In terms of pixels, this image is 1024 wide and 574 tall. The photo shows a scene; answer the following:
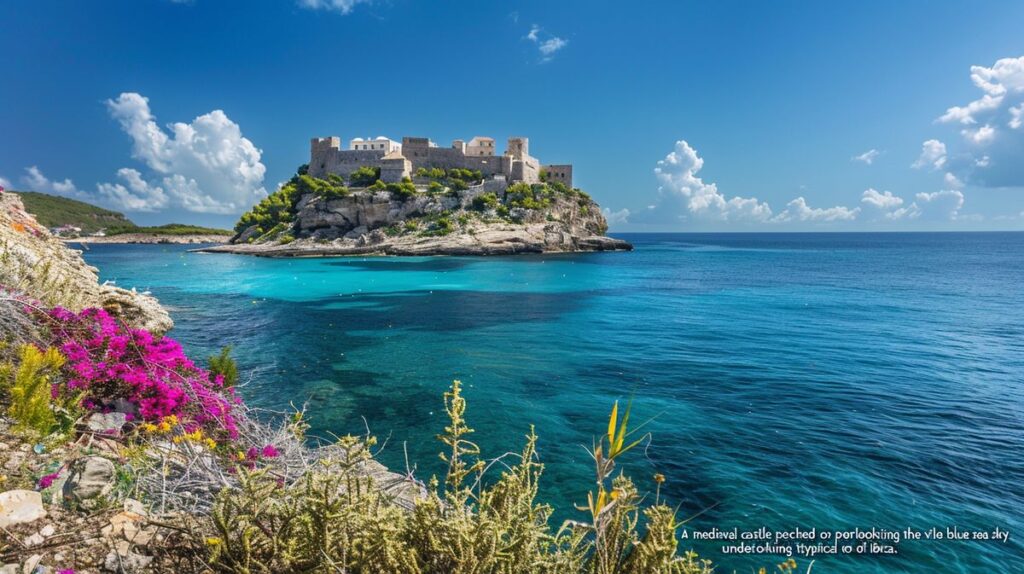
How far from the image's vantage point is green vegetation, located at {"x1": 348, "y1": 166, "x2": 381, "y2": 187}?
7838 centimetres

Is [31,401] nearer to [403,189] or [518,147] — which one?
[403,189]

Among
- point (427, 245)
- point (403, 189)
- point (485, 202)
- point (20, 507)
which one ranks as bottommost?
point (20, 507)

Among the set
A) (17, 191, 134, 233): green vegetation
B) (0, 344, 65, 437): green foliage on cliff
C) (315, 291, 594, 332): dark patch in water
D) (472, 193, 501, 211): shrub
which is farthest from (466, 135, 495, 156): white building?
(17, 191, 134, 233): green vegetation

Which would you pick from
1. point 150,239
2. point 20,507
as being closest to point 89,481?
point 20,507

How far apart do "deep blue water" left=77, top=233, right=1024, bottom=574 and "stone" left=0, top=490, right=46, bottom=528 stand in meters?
5.21

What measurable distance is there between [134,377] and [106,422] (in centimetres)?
67

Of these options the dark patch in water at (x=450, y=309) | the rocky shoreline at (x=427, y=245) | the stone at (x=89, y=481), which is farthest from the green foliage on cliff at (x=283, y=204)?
the stone at (x=89, y=481)

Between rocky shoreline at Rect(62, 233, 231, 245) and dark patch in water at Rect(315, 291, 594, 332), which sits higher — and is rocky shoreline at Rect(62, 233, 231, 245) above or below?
above

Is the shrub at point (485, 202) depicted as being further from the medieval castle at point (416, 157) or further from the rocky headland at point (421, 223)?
the medieval castle at point (416, 157)

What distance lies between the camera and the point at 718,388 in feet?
40.5

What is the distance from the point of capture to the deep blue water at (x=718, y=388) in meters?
7.25

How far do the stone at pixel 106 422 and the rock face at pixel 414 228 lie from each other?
61.6m

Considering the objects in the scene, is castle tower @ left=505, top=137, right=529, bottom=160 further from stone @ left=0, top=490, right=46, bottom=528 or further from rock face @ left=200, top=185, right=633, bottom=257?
stone @ left=0, top=490, right=46, bottom=528

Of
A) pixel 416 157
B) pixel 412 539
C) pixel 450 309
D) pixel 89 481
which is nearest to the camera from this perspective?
pixel 412 539
